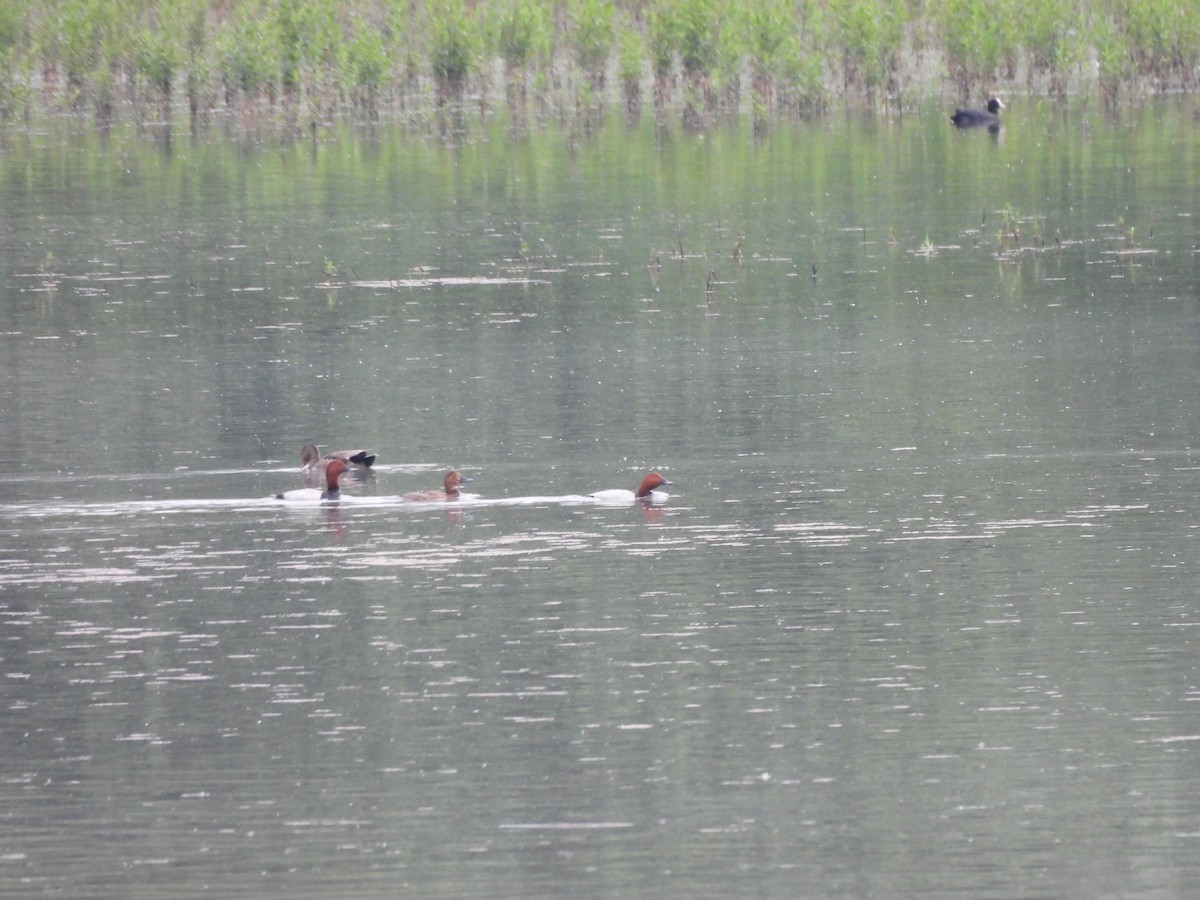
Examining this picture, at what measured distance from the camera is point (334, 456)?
60.8 ft

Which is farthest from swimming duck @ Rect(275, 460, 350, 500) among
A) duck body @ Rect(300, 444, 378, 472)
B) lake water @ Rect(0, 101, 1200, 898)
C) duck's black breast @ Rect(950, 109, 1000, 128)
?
duck's black breast @ Rect(950, 109, 1000, 128)

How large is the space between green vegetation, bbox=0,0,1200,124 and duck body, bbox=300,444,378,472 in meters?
33.2

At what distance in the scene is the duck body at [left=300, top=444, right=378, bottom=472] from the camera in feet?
61.5

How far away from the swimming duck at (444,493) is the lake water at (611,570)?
5.8 inches

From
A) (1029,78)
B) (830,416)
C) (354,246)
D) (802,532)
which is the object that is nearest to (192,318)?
(354,246)

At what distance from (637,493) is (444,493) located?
1.35 m

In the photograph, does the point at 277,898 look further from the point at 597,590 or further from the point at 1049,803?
the point at 597,590

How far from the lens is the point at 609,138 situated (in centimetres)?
4994

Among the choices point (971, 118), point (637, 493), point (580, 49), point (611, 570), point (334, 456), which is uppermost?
point (580, 49)

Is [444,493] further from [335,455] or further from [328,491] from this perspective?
[335,455]

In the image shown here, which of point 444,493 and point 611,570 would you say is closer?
point 611,570

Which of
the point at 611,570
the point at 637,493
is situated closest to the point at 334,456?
the point at 637,493

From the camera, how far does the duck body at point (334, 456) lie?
18750mm

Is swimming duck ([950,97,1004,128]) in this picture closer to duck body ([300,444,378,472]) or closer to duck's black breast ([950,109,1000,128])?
duck's black breast ([950,109,1000,128])
